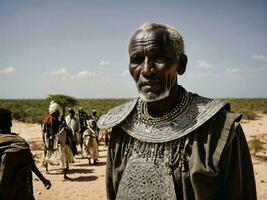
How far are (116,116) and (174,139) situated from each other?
19.2 inches

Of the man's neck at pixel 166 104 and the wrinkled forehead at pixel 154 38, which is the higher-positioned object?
the wrinkled forehead at pixel 154 38

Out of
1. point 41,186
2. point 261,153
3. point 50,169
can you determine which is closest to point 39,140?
point 50,169

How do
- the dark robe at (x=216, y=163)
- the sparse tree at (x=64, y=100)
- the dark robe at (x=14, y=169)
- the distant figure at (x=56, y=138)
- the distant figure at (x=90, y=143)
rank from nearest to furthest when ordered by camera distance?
the dark robe at (x=216, y=163) < the dark robe at (x=14, y=169) < the distant figure at (x=56, y=138) < the distant figure at (x=90, y=143) < the sparse tree at (x=64, y=100)

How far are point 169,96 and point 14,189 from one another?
336cm

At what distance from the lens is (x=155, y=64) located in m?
1.92

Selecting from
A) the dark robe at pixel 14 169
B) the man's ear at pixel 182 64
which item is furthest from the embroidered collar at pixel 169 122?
the dark robe at pixel 14 169

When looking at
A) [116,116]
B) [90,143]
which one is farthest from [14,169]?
[90,143]

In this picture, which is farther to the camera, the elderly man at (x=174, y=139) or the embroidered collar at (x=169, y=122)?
the embroidered collar at (x=169, y=122)

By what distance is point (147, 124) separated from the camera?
7.20 ft

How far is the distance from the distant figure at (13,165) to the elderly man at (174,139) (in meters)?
2.73

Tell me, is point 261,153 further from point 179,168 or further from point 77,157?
point 179,168

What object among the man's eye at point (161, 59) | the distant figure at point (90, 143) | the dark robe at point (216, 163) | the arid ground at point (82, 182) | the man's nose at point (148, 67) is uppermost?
the man's eye at point (161, 59)

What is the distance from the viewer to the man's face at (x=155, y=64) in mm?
1910

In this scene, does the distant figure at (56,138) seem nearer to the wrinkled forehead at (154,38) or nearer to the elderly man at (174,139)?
the elderly man at (174,139)
